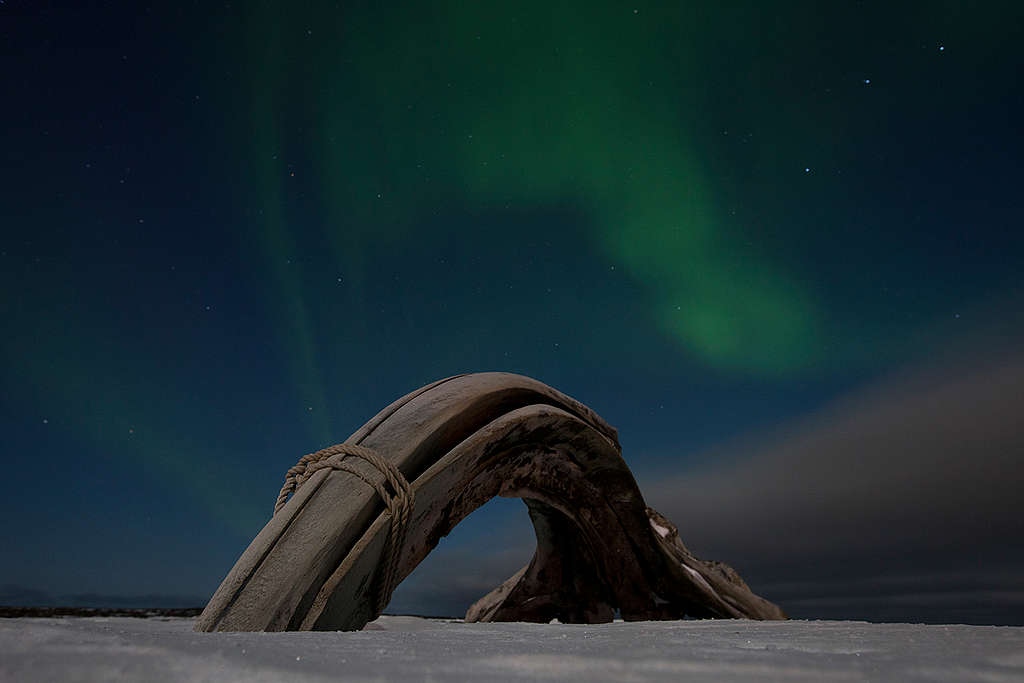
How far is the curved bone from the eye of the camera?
2.18 m

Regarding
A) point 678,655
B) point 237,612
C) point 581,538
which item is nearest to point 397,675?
point 678,655

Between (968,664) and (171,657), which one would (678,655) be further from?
(171,657)

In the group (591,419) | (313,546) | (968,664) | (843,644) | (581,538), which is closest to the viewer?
(968,664)

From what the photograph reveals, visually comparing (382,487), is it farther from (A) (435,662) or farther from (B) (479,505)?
(A) (435,662)

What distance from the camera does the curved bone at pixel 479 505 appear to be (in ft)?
7.14

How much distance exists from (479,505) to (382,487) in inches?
33.4

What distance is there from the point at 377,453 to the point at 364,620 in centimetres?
63

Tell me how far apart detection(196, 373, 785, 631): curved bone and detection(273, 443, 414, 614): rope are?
35 mm

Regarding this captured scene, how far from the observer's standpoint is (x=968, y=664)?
0.90 m

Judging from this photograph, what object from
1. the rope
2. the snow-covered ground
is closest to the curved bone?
the rope

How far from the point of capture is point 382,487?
240 centimetres

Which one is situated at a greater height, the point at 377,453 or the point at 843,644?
the point at 377,453

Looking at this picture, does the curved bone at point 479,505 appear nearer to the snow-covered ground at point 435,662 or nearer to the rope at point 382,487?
the rope at point 382,487

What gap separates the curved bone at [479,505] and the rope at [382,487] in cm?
3
